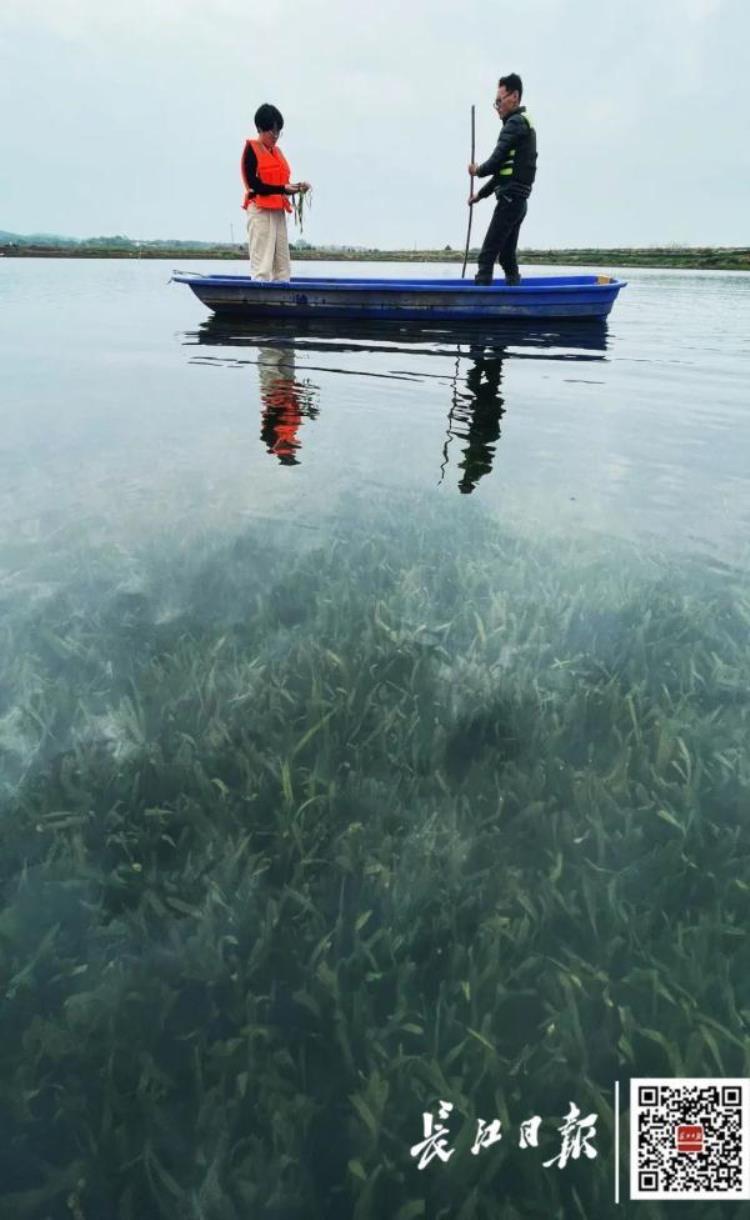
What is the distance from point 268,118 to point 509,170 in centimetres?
491

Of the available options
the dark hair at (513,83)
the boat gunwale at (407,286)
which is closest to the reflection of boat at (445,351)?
the boat gunwale at (407,286)

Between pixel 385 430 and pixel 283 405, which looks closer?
pixel 385 430

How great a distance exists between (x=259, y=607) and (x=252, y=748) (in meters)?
1.36

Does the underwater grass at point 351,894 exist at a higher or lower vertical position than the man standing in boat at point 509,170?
lower

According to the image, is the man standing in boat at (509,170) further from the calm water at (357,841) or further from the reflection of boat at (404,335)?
the calm water at (357,841)

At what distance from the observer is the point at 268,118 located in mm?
14758

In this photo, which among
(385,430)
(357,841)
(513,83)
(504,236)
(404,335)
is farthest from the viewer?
(404,335)

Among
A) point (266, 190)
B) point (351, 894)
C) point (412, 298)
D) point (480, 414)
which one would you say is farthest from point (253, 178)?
point (351, 894)

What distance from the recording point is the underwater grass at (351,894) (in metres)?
1.87

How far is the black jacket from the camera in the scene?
1422 cm

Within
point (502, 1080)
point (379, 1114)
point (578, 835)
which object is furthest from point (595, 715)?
point (379, 1114)

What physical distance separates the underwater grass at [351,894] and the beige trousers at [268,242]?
14.9 meters

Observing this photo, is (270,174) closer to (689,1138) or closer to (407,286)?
(407,286)

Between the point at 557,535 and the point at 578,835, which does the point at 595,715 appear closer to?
the point at 578,835
